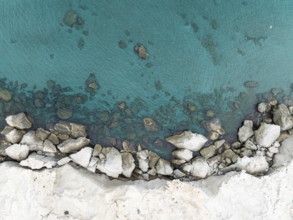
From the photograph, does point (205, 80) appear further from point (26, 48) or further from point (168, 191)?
point (26, 48)

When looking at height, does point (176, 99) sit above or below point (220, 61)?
below

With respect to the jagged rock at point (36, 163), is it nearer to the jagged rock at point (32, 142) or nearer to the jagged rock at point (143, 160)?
the jagged rock at point (32, 142)

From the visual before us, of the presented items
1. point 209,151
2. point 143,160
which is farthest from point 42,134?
point 209,151

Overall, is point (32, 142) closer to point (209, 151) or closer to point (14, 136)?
point (14, 136)

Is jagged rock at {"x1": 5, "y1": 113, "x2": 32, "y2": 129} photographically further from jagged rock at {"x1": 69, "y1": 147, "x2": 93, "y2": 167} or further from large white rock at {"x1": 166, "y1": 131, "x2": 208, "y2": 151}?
large white rock at {"x1": 166, "y1": 131, "x2": 208, "y2": 151}

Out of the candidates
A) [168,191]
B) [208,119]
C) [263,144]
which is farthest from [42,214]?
[263,144]

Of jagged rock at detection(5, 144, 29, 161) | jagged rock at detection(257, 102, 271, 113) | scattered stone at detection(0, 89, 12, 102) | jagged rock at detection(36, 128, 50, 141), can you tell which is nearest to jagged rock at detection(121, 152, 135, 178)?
jagged rock at detection(36, 128, 50, 141)
